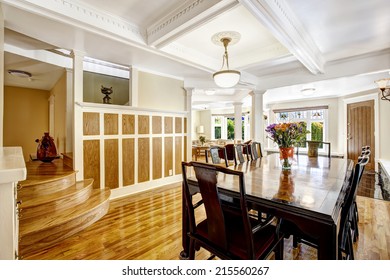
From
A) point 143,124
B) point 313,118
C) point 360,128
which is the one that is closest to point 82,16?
point 143,124

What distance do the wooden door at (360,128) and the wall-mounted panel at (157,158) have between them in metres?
5.55

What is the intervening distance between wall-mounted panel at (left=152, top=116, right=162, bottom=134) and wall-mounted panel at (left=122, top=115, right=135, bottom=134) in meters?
0.43

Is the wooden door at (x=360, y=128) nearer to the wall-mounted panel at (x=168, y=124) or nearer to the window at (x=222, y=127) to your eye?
the window at (x=222, y=127)

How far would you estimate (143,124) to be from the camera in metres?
3.71

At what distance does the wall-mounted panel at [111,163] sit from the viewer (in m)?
3.24

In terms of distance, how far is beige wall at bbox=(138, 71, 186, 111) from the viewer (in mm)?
3736

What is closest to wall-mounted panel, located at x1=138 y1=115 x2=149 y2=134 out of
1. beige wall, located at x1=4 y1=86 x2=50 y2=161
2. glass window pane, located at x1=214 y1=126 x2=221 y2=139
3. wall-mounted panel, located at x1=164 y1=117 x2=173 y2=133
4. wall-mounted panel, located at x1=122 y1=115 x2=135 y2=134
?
wall-mounted panel, located at x1=122 y1=115 x2=135 y2=134

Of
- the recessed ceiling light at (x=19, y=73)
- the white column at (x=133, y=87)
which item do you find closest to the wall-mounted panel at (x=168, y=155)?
the white column at (x=133, y=87)

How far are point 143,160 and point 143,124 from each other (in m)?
0.70

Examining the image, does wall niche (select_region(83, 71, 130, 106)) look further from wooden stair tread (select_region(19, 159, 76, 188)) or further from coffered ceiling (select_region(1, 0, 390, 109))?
wooden stair tread (select_region(19, 159, 76, 188))

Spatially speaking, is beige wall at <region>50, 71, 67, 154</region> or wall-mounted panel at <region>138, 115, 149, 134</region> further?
beige wall at <region>50, 71, 67, 154</region>

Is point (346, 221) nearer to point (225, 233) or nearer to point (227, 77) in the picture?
point (225, 233)

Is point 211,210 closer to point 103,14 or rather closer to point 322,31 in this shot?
point 103,14

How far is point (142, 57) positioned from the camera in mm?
3119
